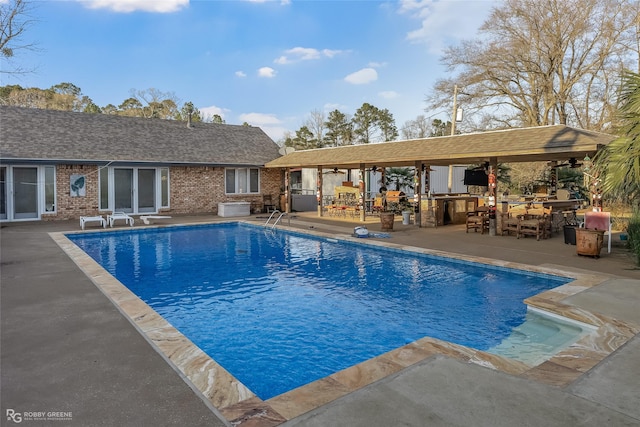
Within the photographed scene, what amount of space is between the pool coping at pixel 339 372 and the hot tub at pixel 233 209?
46.3ft

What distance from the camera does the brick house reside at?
16641mm

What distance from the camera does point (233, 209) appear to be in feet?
65.9

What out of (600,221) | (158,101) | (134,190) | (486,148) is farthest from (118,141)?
(158,101)

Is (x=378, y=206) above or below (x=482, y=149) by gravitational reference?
below

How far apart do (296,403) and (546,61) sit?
27540mm

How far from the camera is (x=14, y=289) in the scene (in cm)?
638

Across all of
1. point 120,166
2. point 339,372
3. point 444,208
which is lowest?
point 339,372

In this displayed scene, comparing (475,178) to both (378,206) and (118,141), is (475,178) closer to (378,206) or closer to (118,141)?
(378,206)

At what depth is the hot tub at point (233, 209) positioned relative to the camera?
65.2ft

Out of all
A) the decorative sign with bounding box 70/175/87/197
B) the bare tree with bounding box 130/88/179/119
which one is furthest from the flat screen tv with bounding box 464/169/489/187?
the bare tree with bounding box 130/88/179/119

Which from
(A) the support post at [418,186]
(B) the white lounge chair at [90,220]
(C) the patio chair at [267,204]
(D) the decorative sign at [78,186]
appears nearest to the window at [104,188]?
(D) the decorative sign at [78,186]

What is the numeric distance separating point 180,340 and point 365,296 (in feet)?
12.4

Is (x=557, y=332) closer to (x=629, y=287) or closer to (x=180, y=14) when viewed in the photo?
(x=629, y=287)

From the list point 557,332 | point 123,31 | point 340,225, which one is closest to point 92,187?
point 123,31
